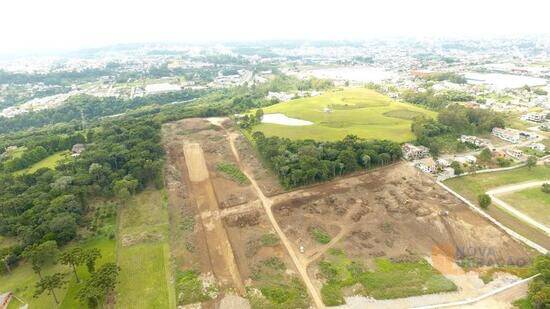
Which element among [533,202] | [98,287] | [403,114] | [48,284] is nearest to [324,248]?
[98,287]

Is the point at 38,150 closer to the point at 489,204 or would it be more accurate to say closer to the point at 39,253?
the point at 39,253

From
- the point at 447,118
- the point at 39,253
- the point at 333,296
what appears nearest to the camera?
the point at 333,296

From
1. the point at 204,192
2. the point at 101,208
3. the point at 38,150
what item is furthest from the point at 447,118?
the point at 38,150

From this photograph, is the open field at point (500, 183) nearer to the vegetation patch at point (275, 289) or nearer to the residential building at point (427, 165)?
the residential building at point (427, 165)

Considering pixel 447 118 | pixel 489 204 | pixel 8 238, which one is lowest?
pixel 8 238

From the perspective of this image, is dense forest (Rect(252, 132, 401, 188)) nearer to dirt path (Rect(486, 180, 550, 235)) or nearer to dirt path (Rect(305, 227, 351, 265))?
dirt path (Rect(305, 227, 351, 265))

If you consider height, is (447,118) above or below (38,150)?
above

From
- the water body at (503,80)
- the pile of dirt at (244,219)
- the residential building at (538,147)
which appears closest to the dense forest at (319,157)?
the pile of dirt at (244,219)
